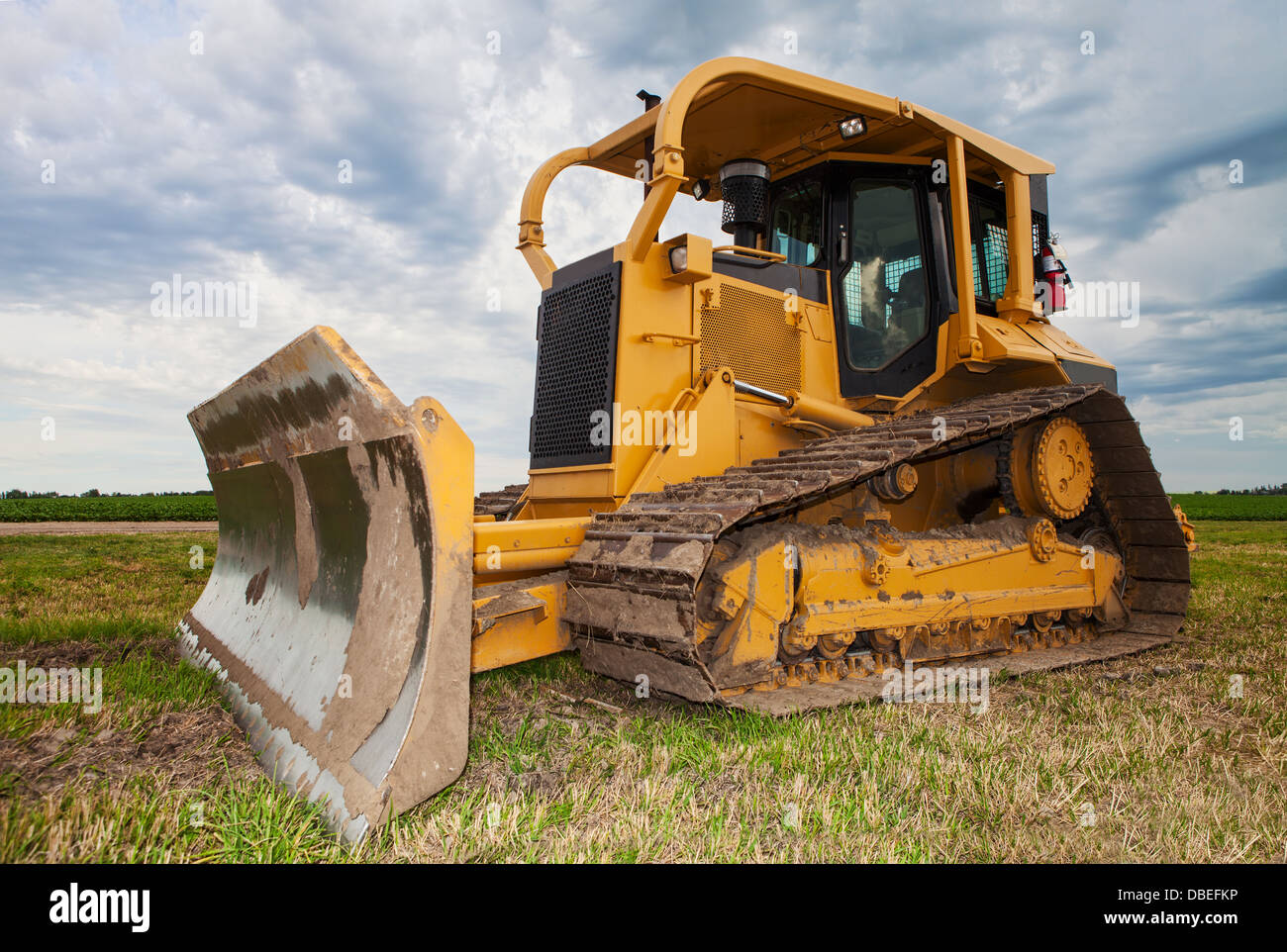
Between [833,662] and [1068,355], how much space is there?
3.22 meters

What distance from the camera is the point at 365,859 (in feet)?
7.14

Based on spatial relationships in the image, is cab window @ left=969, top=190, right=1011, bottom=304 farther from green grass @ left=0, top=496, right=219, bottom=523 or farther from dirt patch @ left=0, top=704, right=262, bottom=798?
green grass @ left=0, top=496, right=219, bottom=523

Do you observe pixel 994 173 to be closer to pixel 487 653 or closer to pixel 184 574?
pixel 487 653

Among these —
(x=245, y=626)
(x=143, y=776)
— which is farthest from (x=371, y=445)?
(x=245, y=626)

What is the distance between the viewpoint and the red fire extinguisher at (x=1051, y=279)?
6.59 m

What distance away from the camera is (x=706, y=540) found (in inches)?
138

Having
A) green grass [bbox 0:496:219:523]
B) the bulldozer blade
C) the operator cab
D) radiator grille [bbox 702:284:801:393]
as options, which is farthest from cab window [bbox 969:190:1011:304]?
green grass [bbox 0:496:219:523]

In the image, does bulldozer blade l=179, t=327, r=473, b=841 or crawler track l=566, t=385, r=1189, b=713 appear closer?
bulldozer blade l=179, t=327, r=473, b=841

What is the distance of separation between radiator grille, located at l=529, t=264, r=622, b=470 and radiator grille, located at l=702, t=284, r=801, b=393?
23.7 inches

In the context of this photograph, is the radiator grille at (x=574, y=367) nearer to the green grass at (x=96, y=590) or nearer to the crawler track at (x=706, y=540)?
the crawler track at (x=706, y=540)

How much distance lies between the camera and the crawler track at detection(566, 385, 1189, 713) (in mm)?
3484

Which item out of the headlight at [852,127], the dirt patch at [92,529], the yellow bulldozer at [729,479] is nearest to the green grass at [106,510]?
the dirt patch at [92,529]

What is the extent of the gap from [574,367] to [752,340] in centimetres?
110

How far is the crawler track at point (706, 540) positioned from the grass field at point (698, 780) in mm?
256
